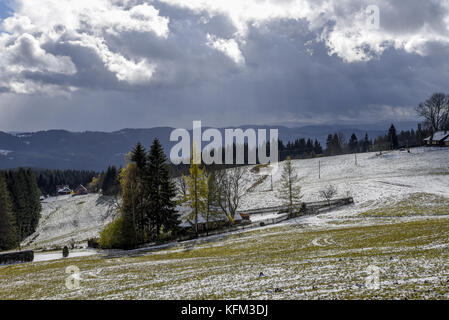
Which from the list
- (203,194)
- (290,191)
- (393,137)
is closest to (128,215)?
(203,194)

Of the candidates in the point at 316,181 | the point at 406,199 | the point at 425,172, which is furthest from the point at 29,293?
the point at 425,172

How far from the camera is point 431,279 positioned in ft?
42.0

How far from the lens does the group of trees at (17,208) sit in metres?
61.2

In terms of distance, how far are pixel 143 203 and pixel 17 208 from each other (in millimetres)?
54086

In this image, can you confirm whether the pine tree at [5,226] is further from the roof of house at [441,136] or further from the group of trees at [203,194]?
the roof of house at [441,136]

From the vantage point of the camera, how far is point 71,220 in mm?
98625

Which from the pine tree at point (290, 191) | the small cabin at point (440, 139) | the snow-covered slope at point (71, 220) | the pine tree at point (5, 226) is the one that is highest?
the small cabin at point (440, 139)

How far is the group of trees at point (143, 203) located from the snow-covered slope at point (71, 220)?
99.3ft

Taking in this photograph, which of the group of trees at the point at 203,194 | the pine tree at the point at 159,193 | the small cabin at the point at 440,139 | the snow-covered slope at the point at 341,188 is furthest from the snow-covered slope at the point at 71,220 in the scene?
the small cabin at the point at 440,139

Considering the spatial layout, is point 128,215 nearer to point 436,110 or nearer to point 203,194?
point 203,194

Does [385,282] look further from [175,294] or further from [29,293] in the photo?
[29,293]

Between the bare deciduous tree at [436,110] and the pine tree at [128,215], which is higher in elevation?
the bare deciduous tree at [436,110]
